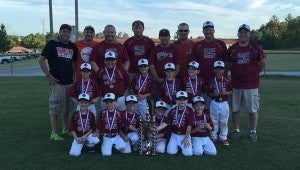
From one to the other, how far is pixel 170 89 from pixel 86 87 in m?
1.61

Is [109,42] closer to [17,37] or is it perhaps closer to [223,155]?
[223,155]

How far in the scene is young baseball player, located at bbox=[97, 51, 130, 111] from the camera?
7.38m

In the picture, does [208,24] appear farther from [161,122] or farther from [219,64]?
[161,122]

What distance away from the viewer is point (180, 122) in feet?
23.0

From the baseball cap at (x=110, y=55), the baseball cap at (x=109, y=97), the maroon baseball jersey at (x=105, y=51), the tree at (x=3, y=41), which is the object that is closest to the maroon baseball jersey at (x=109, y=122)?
the baseball cap at (x=109, y=97)

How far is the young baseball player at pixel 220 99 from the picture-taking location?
295 inches

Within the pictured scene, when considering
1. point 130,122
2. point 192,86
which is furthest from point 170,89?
point 130,122

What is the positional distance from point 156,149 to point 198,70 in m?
1.80

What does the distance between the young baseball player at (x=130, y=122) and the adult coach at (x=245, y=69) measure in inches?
83.7

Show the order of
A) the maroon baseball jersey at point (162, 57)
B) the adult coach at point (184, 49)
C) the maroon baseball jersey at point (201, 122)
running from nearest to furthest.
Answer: the maroon baseball jersey at point (201, 122)
the maroon baseball jersey at point (162, 57)
the adult coach at point (184, 49)

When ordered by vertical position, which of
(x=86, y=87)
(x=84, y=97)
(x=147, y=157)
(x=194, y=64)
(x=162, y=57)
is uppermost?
(x=162, y=57)

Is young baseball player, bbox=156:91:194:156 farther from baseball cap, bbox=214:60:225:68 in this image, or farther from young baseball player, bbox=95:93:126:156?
baseball cap, bbox=214:60:225:68

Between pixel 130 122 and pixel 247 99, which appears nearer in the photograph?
pixel 130 122

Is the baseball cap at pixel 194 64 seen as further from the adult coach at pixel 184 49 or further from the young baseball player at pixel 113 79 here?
the young baseball player at pixel 113 79
